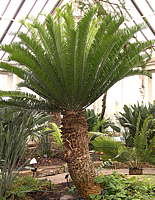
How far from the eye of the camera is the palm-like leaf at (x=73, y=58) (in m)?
3.52

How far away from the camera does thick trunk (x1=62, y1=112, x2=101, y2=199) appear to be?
12.2 ft

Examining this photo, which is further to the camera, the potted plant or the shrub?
the potted plant

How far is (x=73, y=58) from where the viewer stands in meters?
3.54

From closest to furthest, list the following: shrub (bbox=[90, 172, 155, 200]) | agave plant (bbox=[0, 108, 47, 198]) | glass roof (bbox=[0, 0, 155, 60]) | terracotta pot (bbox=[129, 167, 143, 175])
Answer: agave plant (bbox=[0, 108, 47, 198]) → shrub (bbox=[90, 172, 155, 200]) → terracotta pot (bbox=[129, 167, 143, 175]) → glass roof (bbox=[0, 0, 155, 60])

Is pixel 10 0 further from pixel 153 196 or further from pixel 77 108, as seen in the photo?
pixel 153 196

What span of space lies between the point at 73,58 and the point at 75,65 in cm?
9

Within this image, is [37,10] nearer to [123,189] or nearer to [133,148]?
[133,148]

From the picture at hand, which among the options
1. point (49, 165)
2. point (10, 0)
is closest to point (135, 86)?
point (10, 0)

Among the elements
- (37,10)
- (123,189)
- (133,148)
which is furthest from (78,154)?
(37,10)

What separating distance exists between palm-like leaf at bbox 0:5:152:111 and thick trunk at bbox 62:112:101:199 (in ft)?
Result: 0.65

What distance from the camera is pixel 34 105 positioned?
395 cm

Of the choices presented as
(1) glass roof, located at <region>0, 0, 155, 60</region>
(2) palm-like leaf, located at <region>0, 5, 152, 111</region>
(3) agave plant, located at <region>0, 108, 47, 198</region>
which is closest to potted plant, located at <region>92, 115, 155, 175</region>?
(2) palm-like leaf, located at <region>0, 5, 152, 111</region>

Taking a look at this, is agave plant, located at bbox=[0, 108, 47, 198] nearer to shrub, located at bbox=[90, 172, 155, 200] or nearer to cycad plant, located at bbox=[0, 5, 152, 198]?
cycad plant, located at bbox=[0, 5, 152, 198]

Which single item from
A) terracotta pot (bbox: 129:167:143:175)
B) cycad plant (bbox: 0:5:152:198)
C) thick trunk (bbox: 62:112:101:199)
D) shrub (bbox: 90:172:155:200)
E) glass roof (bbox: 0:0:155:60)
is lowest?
shrub (bbox: 90:172:155:200)
